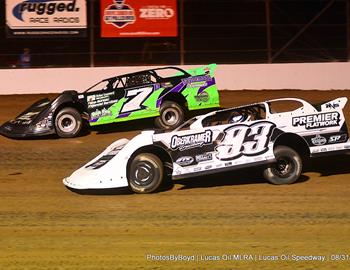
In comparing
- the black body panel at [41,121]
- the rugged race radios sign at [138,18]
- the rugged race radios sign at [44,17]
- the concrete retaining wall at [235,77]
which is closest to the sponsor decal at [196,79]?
the black body panel at [41,121]

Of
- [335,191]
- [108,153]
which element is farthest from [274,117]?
[108,153]

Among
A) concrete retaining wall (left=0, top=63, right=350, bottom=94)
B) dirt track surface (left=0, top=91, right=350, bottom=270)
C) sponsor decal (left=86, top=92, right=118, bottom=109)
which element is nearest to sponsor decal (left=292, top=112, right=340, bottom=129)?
dirt track surface (left=0, top=91, right=350, bottom=270)

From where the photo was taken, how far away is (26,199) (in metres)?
8.81

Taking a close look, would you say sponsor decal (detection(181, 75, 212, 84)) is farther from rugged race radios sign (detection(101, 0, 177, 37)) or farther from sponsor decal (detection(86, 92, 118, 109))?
rugged race radios sign (detection(101, 0, 177, 37))

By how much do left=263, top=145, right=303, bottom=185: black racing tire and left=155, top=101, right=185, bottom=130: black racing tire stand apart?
4.34m

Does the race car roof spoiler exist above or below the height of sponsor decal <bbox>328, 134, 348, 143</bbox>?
above

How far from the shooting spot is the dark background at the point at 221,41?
67.2ft

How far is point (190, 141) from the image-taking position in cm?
887

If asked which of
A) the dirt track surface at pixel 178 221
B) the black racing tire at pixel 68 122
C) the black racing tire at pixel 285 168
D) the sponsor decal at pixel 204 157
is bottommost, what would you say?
the dirt track surface at pixel 178 221

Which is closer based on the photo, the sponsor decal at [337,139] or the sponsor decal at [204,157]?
the sponsor decal at [204,157]

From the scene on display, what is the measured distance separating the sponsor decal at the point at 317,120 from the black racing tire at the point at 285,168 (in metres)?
0.42

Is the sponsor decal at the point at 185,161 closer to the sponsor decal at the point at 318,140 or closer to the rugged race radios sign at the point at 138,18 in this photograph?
the sponsor decal at the point at 318,140

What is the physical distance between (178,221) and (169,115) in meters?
5.92

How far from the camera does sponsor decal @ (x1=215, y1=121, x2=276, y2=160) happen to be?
8906 millimetres
